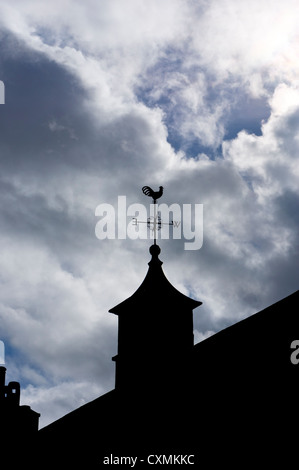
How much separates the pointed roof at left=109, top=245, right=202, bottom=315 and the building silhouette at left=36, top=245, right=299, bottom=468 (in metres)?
0.04

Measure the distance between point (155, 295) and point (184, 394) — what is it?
18.5 feet

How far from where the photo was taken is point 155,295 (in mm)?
25109

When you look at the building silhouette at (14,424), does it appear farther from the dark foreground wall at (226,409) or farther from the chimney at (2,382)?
the dark foreground wall at (226,409)

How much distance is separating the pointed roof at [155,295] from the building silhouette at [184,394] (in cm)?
4

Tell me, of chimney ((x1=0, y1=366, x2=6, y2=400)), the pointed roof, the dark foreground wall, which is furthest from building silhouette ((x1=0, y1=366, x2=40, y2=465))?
the pointed roof

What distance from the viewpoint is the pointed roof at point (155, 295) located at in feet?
81.5

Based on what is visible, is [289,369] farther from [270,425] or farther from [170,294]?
[170,294]

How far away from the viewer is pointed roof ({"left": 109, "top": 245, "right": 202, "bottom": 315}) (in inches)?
977

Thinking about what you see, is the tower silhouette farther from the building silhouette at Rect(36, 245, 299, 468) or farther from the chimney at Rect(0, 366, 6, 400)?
the chimney at Rect(0, 366, 6, 400)

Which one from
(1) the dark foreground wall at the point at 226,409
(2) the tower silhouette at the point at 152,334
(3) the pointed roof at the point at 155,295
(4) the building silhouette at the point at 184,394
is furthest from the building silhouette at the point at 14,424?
(3) the pointed roof at the point at 155,295

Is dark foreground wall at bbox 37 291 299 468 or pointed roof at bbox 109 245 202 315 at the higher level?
pointed roof at bbox 109 245 202 315

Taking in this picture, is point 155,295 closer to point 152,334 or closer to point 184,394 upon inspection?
point 152,334
